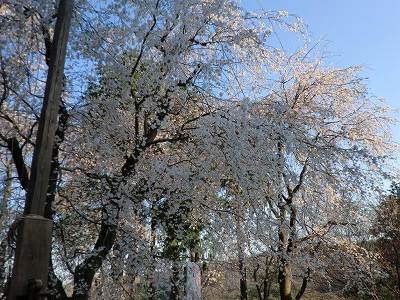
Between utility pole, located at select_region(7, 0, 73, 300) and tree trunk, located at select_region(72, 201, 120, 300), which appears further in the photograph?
tree trunk, located at select_region(72, 201, 120, 300)

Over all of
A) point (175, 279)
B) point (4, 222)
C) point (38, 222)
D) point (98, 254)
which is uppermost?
point (4, 222)

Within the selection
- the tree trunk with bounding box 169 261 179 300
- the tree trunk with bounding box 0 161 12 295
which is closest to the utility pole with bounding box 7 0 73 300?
the tree trunk with bounding box 0 161 12 295

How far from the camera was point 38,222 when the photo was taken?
3.28 metres

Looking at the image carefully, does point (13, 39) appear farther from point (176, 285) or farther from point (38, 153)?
point (176, 285)

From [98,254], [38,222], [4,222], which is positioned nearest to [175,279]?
[98,254]

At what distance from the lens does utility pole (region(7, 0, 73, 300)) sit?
3.13 metres

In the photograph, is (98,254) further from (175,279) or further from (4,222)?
(175,279)

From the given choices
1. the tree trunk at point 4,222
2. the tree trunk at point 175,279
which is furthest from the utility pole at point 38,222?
the tree trunk at point 175,279

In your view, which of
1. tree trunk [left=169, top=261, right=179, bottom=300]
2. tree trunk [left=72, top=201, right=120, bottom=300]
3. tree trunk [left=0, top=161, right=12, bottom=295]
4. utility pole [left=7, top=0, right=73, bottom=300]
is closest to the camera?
utility pole [left=7, top=0, right=73, bottom=300]

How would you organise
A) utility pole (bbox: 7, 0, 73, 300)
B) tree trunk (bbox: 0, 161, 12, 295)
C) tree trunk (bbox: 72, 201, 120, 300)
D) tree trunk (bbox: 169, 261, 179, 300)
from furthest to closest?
1. tree trunk (bbox: 169, 261, 179, 300)
2. tree trunk (bbox: 72, 201, 120, 300)
3. tree trunk (bbox: 0, 161, 12, 295)
4. utility pole (bbox: 7, 0, 73, 300)

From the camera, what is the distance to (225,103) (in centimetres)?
834

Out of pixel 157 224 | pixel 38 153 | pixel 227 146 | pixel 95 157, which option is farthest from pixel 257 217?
pixel 38 153

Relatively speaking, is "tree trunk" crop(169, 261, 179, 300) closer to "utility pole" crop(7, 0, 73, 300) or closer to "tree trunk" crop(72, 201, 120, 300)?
"tree trunk" crop(72, 201, 120, 300)

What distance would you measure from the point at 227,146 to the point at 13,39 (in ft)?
12.1
